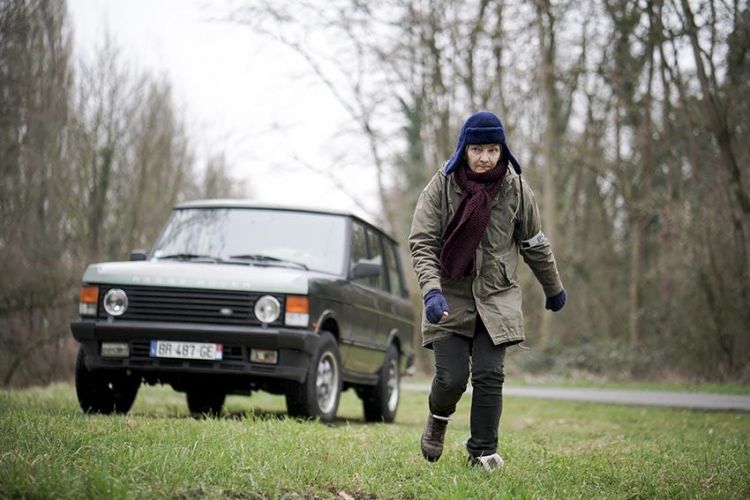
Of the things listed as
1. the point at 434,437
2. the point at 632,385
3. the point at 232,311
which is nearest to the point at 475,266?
the point at 434,437

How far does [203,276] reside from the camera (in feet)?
25.8

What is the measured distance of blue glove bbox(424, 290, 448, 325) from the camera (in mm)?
5086

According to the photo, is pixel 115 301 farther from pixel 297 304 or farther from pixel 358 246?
pixel 358 246

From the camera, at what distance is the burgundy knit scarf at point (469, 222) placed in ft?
17.7

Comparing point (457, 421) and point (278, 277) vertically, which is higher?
point (278, 277)

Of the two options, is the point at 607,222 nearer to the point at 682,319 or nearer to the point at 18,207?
the point at 682,319

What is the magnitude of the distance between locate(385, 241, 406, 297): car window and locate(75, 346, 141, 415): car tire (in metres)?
3.50

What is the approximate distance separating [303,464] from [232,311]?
3.06 meters

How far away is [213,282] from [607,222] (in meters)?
21.6

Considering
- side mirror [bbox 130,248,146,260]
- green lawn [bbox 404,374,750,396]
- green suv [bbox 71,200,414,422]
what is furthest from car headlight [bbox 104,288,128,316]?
green lawn [bbox 404,374,750,396]

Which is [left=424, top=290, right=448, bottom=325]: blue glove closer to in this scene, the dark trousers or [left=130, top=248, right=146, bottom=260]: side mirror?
the dark trousers

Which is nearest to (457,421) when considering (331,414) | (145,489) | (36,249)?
(331,414)

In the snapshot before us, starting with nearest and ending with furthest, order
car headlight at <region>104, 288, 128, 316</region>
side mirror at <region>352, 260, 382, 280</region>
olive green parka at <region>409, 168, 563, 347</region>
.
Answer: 1. olive green parka at <region>409, 168, 563, 347</region>
2. car headlight at <region>104, 288, 128, 316</region>
3. side mirror at <region>352, 260, 382, 280</region>

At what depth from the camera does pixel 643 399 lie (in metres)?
13.6
